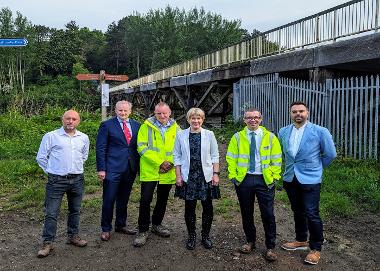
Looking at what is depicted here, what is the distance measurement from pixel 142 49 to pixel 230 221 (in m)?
64.1

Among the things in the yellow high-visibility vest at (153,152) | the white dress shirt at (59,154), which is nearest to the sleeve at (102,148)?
the white dress shirt at (59,154)

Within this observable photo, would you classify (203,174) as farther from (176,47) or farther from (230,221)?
(176,47)

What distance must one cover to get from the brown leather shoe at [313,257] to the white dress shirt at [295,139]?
1.05m

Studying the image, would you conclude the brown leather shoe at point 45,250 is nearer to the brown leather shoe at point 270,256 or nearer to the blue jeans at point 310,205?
the brown leather shoe at point 270,256

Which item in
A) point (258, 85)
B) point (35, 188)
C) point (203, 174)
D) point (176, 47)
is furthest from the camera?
point (176, 47)

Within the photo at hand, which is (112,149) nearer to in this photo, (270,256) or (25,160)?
(270,256)

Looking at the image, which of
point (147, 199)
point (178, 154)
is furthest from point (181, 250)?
point (178, 154)

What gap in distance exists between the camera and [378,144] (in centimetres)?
834

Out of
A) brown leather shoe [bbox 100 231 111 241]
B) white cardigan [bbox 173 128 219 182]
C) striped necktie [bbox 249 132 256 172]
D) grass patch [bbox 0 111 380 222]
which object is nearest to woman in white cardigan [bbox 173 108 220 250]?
white cardigan [bbox 173 128 219 182]

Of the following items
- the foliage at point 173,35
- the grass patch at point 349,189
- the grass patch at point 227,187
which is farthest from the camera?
the foliage at point 173,35

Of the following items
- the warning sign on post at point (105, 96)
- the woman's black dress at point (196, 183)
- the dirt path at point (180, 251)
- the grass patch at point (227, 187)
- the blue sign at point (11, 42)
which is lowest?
the dirt path at point (180, 251)

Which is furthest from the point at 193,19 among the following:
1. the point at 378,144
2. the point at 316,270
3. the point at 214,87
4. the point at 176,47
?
the point at 316,270

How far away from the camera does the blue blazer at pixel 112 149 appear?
15.9 ft

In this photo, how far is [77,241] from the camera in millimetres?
4703
